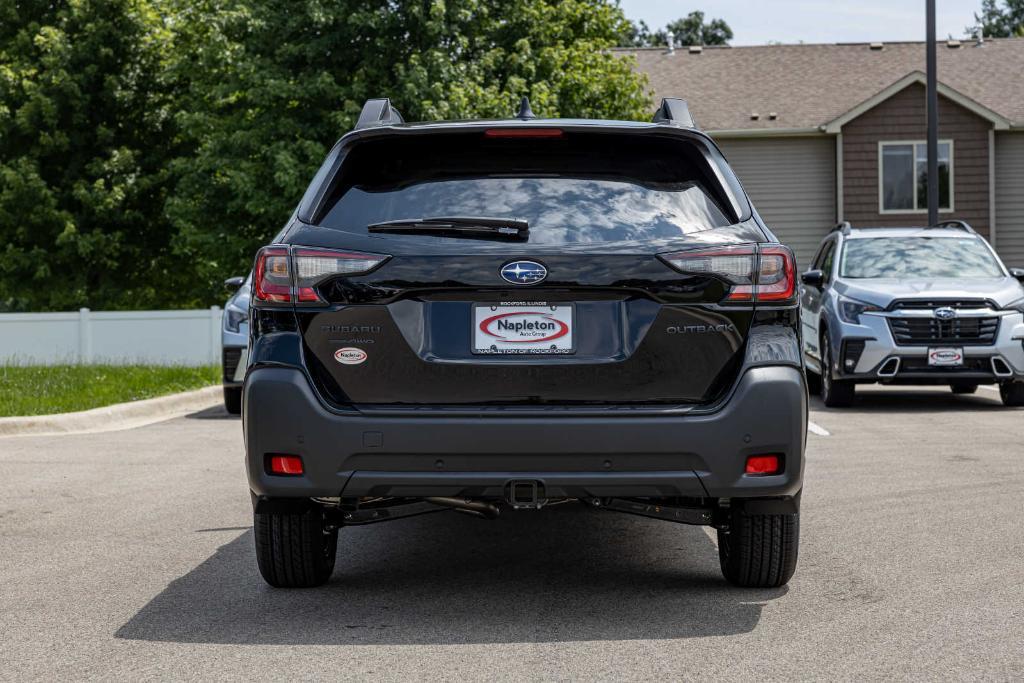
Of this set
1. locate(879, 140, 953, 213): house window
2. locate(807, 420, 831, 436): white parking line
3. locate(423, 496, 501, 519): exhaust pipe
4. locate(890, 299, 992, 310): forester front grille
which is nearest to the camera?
locate(423, 496, 501, 519): exhaust pipe

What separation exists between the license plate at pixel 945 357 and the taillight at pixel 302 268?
10.0m

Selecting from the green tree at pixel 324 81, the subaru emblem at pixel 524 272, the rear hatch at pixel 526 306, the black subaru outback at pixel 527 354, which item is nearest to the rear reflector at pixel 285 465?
the black subaru outback at pixel 527 354

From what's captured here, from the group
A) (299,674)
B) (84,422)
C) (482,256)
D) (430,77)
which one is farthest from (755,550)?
(430,77)

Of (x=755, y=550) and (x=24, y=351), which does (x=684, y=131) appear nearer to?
(x=755, y=550)

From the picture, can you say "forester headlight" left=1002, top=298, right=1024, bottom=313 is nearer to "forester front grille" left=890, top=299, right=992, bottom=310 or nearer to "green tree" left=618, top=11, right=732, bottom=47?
"forester front grille" left=890, top=299, right=992, bottom=310

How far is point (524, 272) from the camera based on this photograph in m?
4.96

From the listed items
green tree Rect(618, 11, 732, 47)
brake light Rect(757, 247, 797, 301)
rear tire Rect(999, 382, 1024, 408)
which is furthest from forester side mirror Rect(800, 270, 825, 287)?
green tree Rect(618, 11, 732, 47)

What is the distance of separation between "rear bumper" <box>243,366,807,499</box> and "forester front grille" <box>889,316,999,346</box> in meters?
9.44

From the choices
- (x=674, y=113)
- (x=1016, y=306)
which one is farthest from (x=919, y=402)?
(x=674, y=113)

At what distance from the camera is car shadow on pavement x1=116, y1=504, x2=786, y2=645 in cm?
502

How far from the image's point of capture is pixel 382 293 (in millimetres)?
4984

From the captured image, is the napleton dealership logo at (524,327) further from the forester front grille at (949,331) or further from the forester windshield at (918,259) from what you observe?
the forester windshield at (918,259)

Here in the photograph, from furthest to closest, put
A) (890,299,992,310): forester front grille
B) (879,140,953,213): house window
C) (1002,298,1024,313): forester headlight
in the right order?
(879,140,953,213): house window
(1002,298,1024,313): forester headlight
(890,299,992,310): forester front grille

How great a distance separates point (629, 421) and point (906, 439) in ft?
22.8
